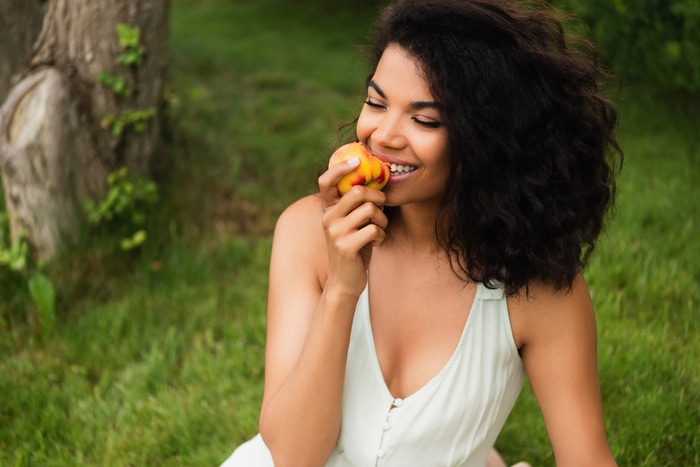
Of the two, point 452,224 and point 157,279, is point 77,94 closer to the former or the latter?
point 157,279

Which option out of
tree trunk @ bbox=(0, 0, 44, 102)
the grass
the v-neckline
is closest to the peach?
the v-neckline

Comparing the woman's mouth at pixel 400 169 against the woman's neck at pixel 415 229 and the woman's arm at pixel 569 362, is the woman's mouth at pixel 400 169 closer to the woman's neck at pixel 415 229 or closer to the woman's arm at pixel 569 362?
the woman's neck at pixel 415 229

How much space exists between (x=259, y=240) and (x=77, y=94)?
1.24 m

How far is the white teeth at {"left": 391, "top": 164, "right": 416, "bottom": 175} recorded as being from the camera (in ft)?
7.05

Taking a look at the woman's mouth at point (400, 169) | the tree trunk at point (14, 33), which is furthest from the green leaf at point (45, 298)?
the woman's mouth at point (400, 169)

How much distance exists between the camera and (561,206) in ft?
7.48

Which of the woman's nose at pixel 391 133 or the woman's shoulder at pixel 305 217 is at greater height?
the woman's nose at pixel 391 133

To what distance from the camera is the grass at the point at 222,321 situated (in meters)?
3.14

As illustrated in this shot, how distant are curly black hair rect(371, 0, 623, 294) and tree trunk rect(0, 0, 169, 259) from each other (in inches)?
91.3

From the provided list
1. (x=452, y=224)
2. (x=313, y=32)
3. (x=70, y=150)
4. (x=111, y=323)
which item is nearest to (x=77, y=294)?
(x=111, y=323)

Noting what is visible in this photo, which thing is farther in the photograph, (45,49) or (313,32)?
(313,32)

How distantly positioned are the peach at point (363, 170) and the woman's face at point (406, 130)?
1.7 inches

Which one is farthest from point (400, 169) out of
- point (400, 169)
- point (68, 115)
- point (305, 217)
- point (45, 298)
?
point (68, 115)

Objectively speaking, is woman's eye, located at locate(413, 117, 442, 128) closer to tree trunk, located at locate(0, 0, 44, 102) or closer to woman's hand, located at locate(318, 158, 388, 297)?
woman's hand, located at locate(318, 158, 388, 297)
